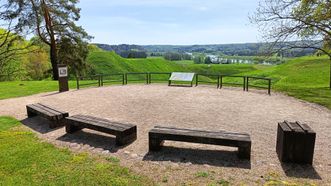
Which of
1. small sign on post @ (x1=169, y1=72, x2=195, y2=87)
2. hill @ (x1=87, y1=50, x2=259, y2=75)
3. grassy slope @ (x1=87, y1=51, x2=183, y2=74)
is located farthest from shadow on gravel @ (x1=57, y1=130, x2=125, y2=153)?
grassy slope @ (x1=87, y1=51, x2=183, y2=74)

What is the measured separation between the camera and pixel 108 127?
557 centimetres

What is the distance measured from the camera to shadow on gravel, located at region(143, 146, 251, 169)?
181 inches

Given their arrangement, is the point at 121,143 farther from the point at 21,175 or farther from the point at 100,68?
the point at 100,68

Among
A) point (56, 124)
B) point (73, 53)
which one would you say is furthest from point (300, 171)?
point (73, 53)

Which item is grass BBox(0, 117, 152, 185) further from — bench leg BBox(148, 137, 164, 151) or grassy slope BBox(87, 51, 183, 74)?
grassy slope BBox(87, 51, 183, 74)

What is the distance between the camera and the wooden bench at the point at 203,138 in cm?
470

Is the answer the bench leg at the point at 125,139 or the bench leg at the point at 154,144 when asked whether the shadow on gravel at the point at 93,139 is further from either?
the bench leg at the point at 154,144

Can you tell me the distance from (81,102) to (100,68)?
4056 centimetres

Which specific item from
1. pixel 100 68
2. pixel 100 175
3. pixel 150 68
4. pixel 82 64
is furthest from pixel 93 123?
pixel 150 68

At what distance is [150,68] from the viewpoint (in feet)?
205

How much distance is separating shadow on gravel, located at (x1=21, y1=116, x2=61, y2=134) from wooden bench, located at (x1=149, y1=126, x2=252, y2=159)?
3160 mm

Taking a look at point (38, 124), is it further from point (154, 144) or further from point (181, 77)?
point (181, 77)

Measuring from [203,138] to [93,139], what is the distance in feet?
8.72

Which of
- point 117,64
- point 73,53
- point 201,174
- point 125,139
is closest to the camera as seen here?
point 201,174
